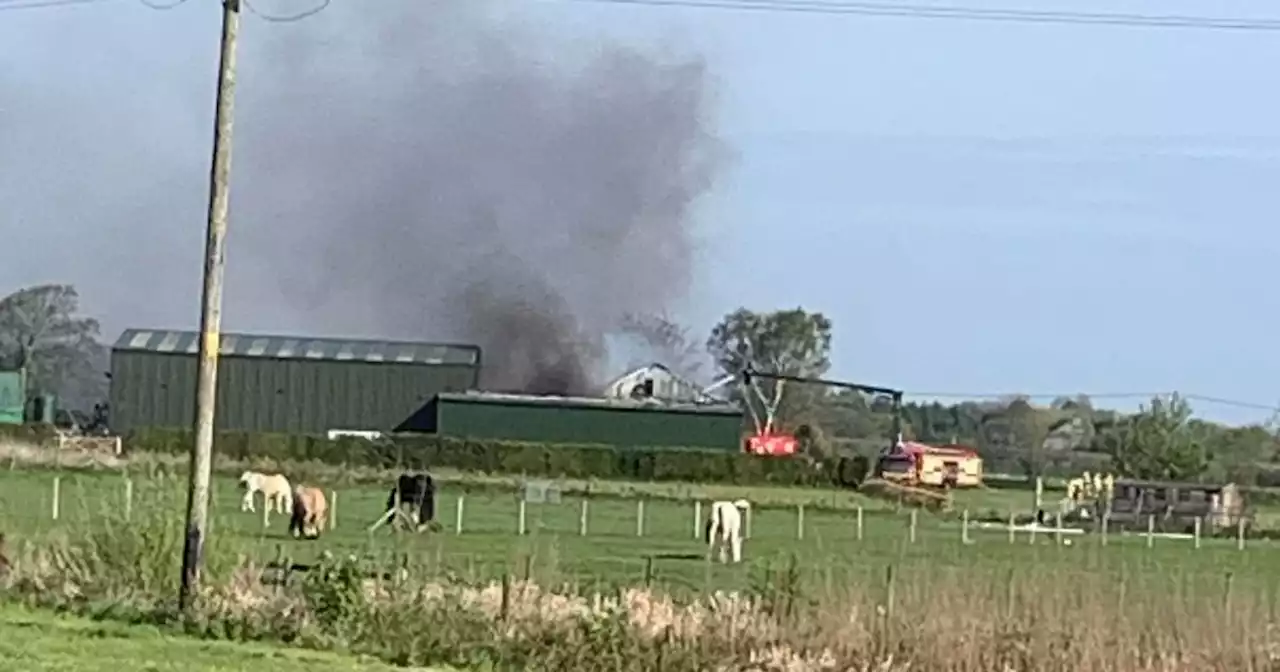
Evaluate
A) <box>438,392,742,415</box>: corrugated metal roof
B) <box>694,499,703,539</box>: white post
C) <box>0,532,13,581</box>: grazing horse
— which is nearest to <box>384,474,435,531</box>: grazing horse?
<box>694,499,703,539</box>: white post

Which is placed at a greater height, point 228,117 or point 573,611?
point 228,117

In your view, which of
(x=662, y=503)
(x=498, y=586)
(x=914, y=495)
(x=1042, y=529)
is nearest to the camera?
(x=498, y=586)

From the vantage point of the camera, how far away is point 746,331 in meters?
132

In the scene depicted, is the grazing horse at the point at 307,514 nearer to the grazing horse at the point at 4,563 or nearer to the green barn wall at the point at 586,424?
the grazing horse at the point at 4,563

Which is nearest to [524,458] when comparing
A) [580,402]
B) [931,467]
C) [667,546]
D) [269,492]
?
[931,467]

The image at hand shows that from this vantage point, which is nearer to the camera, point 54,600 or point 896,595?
point 896,595

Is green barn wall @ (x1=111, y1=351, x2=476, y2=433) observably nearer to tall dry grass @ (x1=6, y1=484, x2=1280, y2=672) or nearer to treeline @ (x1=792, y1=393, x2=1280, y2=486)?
treeline @ (x1=792, y1=393, x2=1280, y2=486)

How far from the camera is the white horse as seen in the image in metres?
44.6

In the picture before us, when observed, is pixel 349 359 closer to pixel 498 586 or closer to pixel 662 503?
pixel 662 503

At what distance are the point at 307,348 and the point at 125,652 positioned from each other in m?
79.2

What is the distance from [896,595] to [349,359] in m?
76.2

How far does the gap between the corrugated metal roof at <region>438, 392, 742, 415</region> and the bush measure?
40.0 feet

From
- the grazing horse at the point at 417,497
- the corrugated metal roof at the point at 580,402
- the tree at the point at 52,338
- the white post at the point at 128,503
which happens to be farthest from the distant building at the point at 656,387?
the white post at the point at 128,503

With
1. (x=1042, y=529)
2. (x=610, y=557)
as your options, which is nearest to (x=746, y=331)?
(x=1042, y=529)
